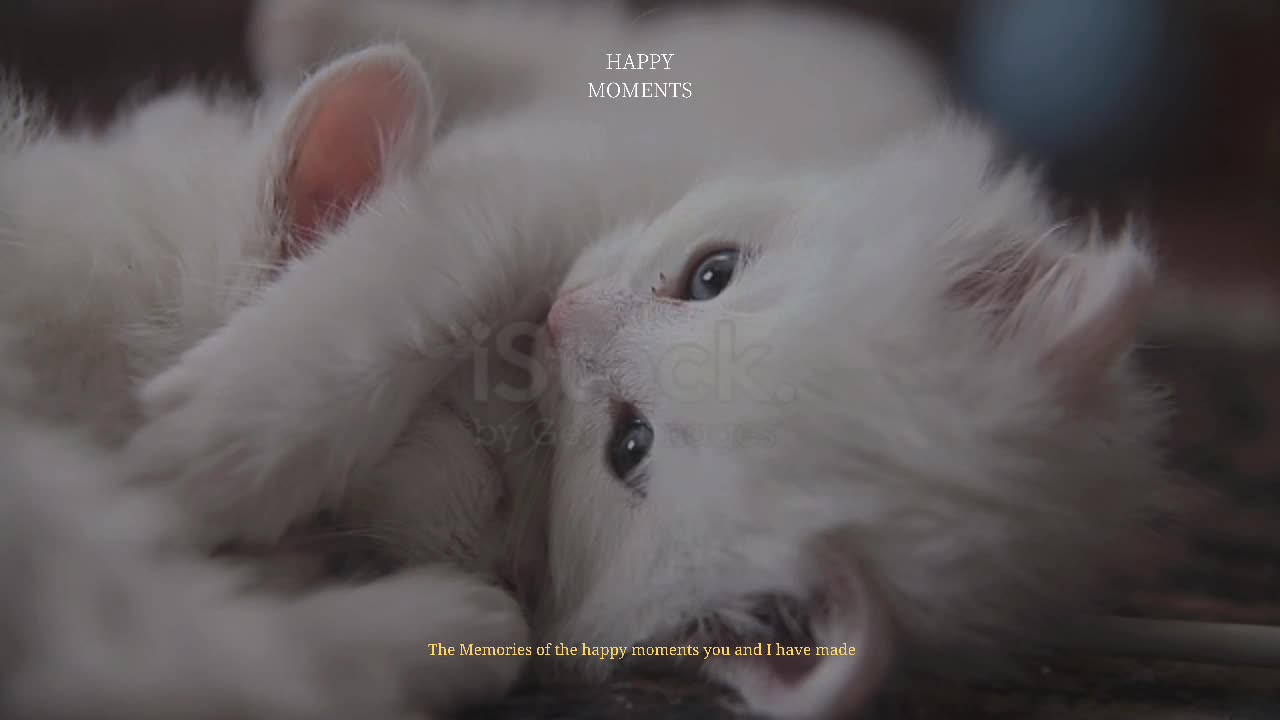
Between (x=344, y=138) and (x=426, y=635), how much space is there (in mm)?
432

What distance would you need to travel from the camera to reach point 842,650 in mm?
646

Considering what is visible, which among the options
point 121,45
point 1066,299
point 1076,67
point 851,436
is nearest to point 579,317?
point 851,436

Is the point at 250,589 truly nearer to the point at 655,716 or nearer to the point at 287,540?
the point at 287,540

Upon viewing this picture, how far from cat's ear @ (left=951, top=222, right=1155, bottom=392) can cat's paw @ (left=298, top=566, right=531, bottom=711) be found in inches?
16.1

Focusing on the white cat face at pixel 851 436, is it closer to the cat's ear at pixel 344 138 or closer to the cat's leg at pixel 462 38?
the cat's ear at pixel 344 138

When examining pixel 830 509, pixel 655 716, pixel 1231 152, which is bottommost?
pixel 655 716

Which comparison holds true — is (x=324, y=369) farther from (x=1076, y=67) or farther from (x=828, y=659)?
(x=1076, y=67)

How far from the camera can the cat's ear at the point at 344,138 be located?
845 mm

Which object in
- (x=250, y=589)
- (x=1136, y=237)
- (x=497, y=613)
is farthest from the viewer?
(x=1136, y=237)

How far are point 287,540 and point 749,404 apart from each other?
1.16 ft

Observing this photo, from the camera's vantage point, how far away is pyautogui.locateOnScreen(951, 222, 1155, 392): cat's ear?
0.70 m

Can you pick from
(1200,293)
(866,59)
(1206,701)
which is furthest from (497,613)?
(1200,293)

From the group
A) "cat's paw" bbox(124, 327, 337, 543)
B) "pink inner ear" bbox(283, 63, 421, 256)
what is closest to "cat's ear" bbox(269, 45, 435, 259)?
"pink inner ear" bbox(283, 63, 421, 256)

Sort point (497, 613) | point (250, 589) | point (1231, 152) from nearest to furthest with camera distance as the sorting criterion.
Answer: point (250, 589) < point (497, 613) < point (1231, 152)
